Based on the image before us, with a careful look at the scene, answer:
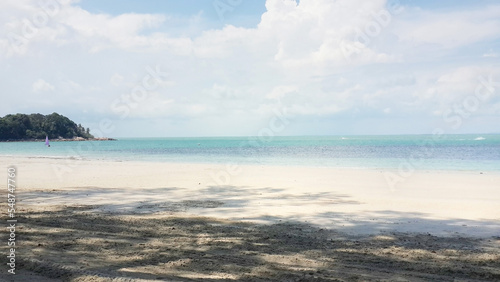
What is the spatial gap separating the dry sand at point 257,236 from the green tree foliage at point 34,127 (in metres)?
129

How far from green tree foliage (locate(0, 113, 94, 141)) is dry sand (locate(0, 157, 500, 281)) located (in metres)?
129

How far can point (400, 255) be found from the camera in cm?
596

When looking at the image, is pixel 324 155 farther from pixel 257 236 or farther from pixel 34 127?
pixel 34 127

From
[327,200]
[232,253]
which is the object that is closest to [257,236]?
[232,253]

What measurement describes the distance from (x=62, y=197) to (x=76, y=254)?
8.11 metres

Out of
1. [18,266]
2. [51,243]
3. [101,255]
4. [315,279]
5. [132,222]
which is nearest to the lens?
[315,279]

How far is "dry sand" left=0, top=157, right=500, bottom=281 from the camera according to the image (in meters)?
5.04

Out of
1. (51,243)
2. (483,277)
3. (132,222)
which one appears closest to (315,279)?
(483,277)

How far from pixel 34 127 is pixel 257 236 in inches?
5649

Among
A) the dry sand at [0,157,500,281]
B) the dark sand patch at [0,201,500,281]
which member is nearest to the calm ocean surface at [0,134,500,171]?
the dry sand at [0,157,500,281]

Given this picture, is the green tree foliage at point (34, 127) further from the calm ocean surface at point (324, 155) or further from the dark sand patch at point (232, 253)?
the dark sand patch at point (232, 253)

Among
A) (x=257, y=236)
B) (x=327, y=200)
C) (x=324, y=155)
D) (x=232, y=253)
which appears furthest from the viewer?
(x=324, y=155)

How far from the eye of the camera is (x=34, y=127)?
426 feet

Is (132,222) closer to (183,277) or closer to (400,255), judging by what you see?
(183,277)
